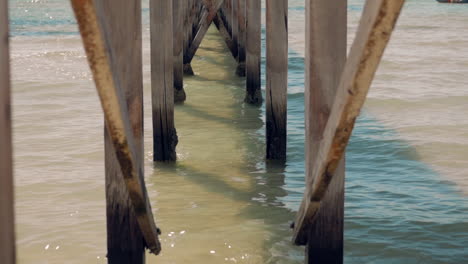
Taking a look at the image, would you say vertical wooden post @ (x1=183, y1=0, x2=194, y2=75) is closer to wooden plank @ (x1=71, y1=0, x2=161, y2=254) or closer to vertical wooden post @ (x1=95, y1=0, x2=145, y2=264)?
vertical wooden post @ (x1=95, y1=0, x2=145, y2=264)

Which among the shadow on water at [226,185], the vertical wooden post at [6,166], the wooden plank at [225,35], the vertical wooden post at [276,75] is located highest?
the vertical wooden post at [6,166]

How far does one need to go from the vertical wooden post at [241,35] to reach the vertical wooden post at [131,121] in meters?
7.23

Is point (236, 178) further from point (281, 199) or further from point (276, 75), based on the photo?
point (276, 75)

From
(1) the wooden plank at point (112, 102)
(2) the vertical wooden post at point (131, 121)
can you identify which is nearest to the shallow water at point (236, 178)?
(2) the vertical wooden post at point (131, 121)

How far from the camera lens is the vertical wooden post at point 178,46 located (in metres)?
8.32

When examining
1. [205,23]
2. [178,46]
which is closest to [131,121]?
[178,46]

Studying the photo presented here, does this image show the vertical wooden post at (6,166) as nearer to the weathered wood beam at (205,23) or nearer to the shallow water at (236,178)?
the shallow water at (236,178)

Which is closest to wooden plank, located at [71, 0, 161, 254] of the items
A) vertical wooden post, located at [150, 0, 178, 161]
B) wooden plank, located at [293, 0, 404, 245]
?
wooden plank, located at [293, 0, 404, 245]

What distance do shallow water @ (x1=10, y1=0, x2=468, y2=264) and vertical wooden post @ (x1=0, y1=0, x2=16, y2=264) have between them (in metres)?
2.29

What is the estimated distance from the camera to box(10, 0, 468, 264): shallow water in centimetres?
454

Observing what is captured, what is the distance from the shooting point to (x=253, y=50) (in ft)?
28.7

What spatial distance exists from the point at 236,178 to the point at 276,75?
0.85 meters

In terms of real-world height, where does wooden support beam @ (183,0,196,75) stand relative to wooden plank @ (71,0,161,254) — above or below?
below

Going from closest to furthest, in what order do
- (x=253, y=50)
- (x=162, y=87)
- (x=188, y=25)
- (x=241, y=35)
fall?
(x=162, y=87), (x=253, y=50), (x=188, y=25), (x=241, y=35)
